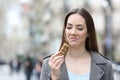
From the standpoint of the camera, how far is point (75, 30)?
4.18m

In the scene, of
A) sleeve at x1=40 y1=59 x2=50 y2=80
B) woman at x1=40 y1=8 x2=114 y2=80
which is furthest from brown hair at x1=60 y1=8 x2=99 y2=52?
sleeve at x1=40 y1=59 x2=50 y2=80

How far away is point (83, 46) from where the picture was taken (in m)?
4.37

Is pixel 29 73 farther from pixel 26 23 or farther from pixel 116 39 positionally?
pixel 26 23

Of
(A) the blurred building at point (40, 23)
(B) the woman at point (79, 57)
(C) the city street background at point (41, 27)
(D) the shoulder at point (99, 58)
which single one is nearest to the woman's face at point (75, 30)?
(B) the woman at point (79, 57)

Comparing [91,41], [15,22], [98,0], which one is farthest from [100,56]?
[15,22]

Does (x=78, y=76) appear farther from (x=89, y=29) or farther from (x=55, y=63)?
(x=89, y=29)

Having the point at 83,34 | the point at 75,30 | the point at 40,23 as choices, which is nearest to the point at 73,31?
the point at 75,30

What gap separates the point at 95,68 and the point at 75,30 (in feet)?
1.15

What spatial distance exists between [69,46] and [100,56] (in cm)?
30

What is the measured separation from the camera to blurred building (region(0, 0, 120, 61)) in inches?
1981

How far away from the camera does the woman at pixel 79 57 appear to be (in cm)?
418

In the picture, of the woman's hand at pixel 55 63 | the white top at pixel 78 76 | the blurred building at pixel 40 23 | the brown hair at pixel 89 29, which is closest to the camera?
the woman's hand at pixel 55 63

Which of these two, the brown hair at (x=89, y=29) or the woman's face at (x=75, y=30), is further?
the brown hair at (x=89, y=29)

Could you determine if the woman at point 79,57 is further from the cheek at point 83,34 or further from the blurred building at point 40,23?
the blurred building at point 40,23
